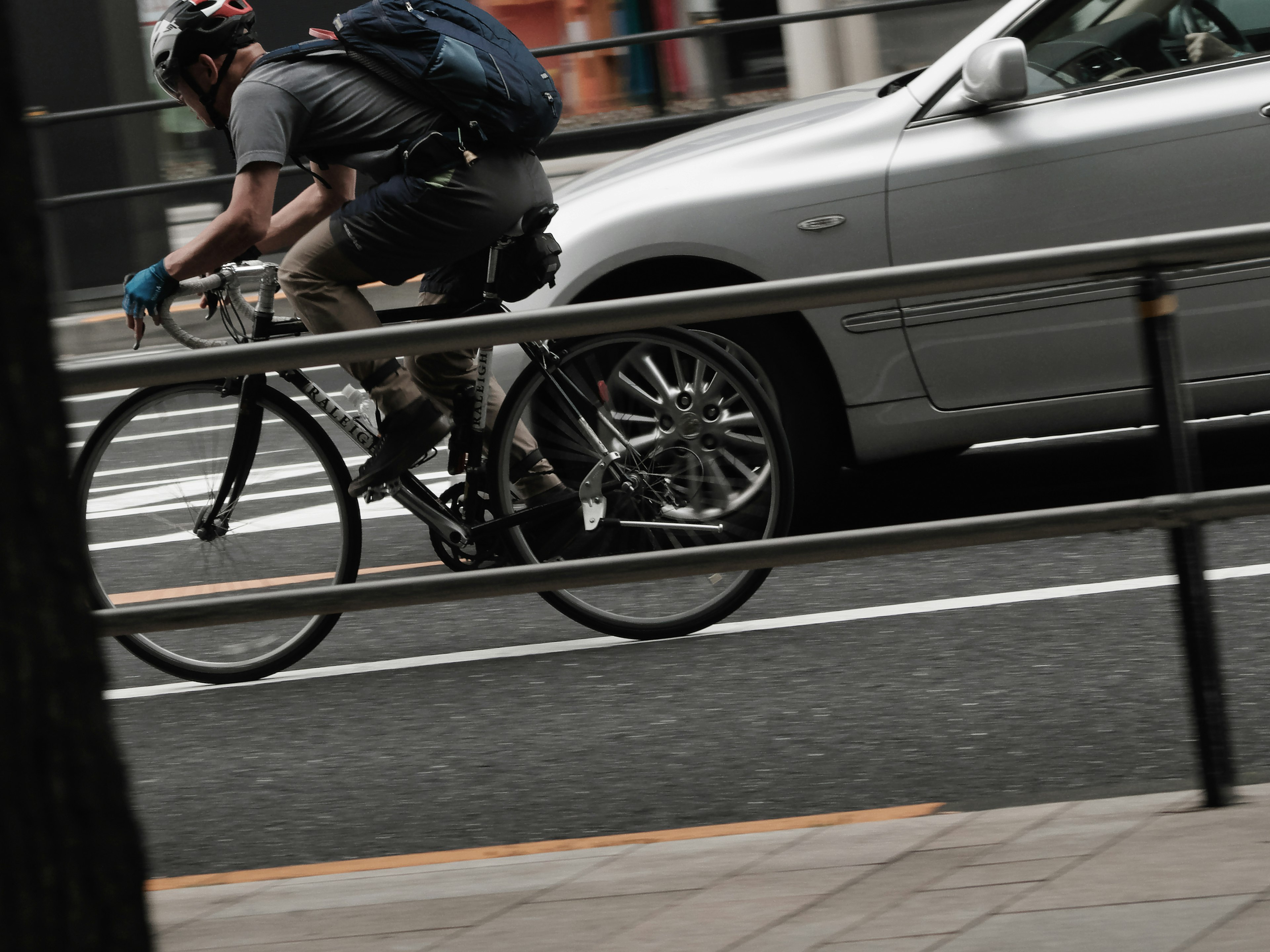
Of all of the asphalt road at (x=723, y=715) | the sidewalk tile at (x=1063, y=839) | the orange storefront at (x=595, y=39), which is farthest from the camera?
the orange storefront at (x=595, y=39)

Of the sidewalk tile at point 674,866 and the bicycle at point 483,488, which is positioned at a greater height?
the bicycle at point 483,488

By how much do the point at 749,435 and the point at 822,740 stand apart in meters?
1.00

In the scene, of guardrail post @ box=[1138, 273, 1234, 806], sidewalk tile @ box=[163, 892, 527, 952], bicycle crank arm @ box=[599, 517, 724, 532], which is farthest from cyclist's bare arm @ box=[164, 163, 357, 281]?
guardrail post @ box=[1138, 273, 1234, 806]

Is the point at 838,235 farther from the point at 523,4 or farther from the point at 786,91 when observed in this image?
the point at 523,4

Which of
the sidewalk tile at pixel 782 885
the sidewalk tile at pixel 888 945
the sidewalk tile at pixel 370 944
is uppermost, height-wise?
the sidewalk tile at pixel 370 944

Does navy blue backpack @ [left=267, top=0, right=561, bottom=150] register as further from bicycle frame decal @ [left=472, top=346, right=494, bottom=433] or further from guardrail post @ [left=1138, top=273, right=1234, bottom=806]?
guardrail post @ [left=1138, top=273, right=1234, bottom=806]

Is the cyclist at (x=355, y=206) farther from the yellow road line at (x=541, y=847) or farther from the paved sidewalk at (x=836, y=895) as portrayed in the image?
the paved sidewalk at (x=836, y=895)

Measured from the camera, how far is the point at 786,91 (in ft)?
40.3

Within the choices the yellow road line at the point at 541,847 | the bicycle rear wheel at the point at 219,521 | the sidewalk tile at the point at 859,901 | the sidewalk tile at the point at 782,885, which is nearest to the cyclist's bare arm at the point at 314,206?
the bicycle rear wheel at the point at 219,521

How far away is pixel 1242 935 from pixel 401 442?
9.29 ft

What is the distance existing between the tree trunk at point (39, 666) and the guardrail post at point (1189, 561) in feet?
6.87

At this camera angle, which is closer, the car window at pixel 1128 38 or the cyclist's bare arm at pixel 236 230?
the cyclist's bare arm at pixel 236 230

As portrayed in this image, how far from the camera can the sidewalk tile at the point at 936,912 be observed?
273cm

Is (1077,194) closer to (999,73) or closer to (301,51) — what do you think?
(999,73)
